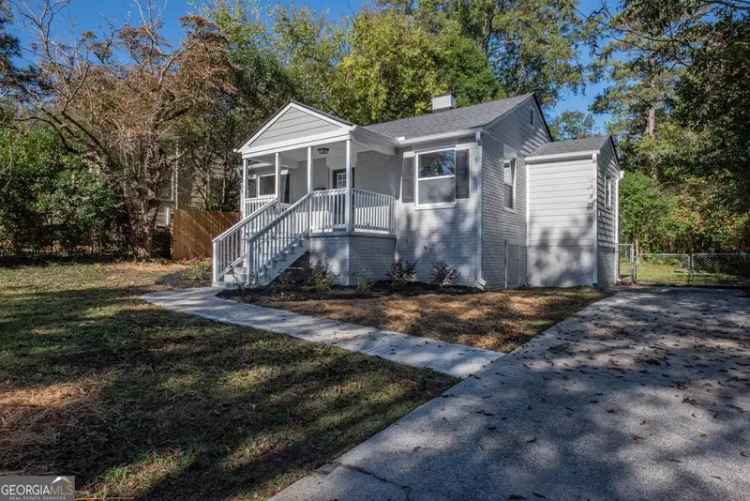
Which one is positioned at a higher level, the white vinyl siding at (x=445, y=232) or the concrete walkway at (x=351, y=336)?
the white vinyl siding at (x=445, y=232)

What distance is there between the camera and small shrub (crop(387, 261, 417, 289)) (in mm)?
11523

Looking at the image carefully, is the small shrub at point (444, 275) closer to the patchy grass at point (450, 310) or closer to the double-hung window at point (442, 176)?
the patchy grass at point (450, 310)

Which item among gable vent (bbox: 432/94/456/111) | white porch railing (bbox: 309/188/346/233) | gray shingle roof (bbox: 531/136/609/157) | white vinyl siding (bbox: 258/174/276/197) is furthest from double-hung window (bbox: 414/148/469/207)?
white vinyl siding (bbox: 258/174/276/197)

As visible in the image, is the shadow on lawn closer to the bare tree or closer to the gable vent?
the bare tree

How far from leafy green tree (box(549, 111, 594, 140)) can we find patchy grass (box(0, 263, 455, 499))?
3452 centimetres

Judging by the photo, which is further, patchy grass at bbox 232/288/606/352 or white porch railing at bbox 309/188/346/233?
white porch railing at bbox 309/188/346/233

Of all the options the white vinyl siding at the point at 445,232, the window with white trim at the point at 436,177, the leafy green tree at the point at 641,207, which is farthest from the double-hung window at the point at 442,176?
the leafy green tree at the point at 641,207

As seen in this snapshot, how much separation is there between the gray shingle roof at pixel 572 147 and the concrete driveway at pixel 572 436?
8.21 m

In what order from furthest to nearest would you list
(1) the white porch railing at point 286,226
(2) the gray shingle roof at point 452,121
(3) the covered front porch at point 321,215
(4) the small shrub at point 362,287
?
(2) the gray shingle roof at point 452,121 → (3) the covered front porch at point 321,215 → (1) the white porch railing at point 286,226 → (4) the small shrub at point 362,287

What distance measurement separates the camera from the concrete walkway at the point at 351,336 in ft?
15.9

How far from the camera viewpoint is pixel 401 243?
1227 cm

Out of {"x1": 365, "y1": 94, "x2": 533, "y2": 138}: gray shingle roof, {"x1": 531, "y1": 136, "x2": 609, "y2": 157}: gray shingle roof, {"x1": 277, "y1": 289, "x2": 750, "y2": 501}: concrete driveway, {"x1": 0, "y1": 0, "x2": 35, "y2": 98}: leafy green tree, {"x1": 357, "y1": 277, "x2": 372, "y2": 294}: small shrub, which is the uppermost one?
{"x1": 0, "y1": 0, "x2": 35, "y2": 98}: leafy green tree

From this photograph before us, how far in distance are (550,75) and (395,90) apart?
34.5 feet

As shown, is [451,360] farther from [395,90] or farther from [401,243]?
[395,90]
